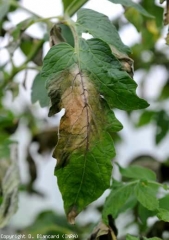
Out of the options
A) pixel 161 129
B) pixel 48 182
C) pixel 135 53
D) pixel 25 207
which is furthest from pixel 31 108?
pixel 48 182

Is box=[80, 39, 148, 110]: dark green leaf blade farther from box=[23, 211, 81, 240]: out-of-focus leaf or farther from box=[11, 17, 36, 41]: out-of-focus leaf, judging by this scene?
box=[23, 211, 81, 240]: out-of-focus leaf

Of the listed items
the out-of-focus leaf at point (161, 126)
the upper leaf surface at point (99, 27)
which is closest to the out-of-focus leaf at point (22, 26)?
the upper leaf surface at point (99, 27)

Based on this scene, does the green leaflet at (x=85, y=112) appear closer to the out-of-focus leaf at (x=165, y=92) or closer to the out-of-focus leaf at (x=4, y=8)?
the out-of-focus leaf at (x=4, y=8)

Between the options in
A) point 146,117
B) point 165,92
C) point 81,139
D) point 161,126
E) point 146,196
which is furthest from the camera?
point 165,92

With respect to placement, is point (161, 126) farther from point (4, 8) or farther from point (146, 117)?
point (4, 8)

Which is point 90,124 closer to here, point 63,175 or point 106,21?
point 63,175

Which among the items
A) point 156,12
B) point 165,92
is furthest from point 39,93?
point 165,92
